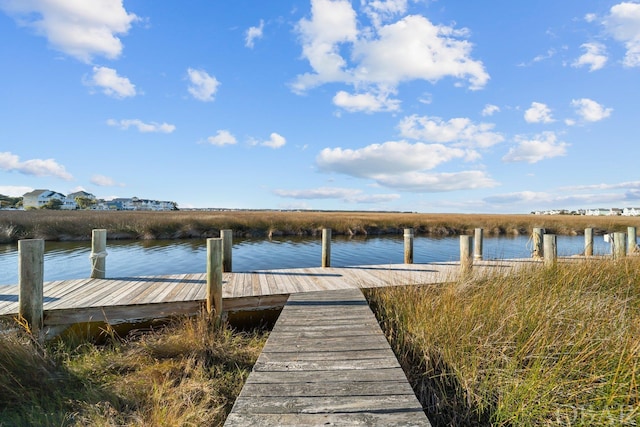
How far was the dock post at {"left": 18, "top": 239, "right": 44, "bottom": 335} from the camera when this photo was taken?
443 cm

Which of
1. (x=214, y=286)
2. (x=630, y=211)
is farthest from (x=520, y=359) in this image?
(x=630, y=211)

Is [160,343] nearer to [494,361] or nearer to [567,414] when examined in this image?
[494,361]

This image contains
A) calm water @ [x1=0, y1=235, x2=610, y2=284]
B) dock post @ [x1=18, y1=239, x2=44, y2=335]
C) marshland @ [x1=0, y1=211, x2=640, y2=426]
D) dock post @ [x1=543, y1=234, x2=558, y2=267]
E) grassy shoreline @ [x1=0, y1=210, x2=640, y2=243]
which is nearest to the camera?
marshland @ [x1=0, y1=211, x2=640, y2=426]

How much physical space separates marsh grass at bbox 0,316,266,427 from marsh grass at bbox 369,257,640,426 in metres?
2.40

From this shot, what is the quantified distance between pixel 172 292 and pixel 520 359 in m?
5.64

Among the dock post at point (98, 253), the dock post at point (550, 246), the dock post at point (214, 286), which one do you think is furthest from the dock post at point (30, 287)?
the dock post at point (550, 246)

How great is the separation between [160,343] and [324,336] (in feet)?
8.59

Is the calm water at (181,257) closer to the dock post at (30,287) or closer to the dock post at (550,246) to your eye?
the dock post at (550,246)

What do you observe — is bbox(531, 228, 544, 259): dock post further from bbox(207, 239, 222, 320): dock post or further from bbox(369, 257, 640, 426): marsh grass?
bbox(207, 239, 222, 320): dock post

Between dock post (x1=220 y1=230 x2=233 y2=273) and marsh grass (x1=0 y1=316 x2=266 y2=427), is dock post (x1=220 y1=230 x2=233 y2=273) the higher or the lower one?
the higher one

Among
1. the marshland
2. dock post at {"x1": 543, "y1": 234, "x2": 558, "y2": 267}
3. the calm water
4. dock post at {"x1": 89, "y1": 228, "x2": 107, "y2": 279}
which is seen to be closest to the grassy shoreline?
the calm water

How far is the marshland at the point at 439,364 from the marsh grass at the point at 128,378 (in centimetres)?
2

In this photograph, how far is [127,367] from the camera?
4.11 meters

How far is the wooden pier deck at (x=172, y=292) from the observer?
4852mm
